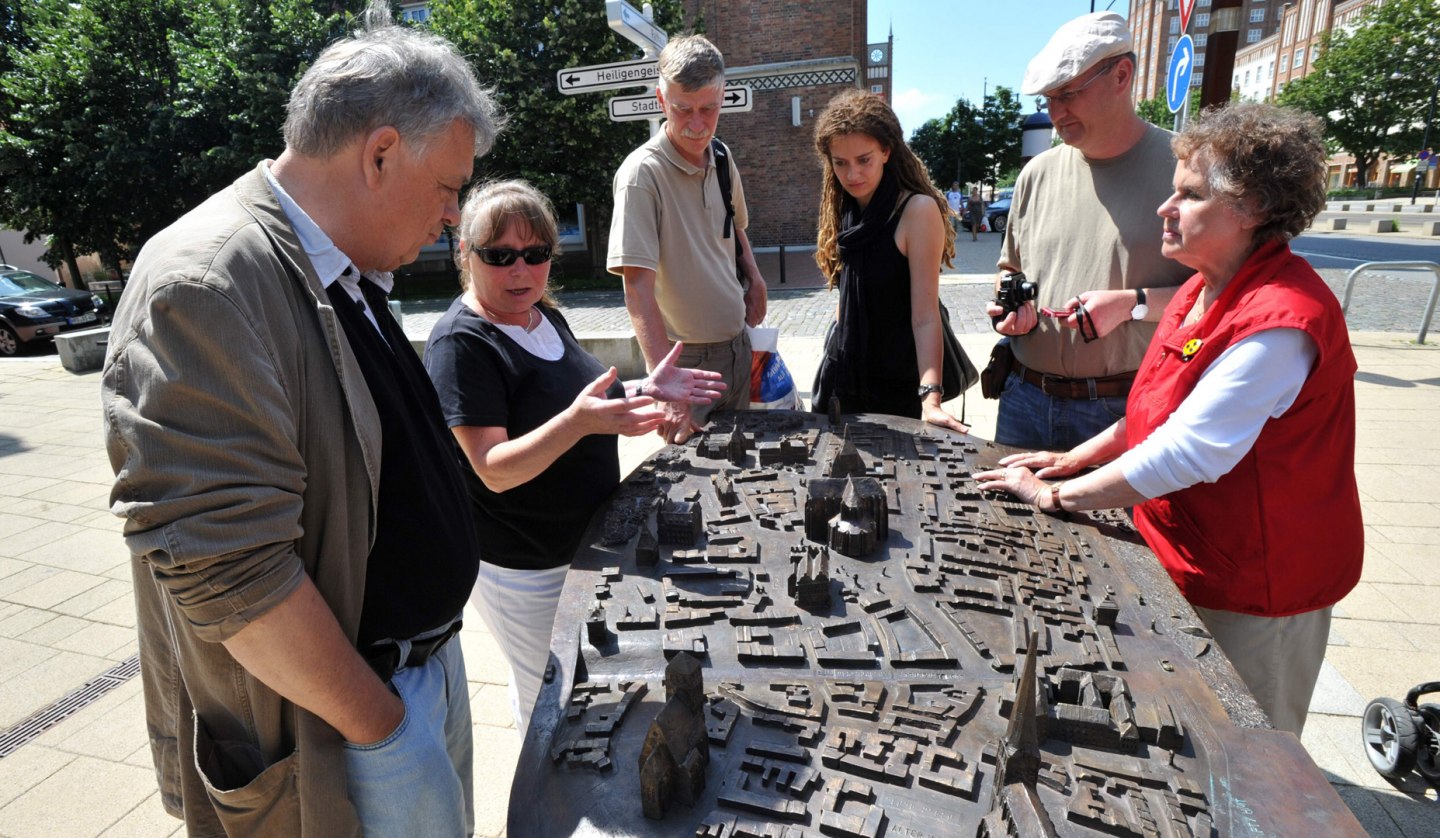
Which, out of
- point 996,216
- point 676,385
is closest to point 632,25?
point 676,385

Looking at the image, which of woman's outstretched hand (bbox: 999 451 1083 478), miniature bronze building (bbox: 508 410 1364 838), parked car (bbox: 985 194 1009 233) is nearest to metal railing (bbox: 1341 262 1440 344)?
woman's outstretched hand (bbox: 999 451 1083 478)

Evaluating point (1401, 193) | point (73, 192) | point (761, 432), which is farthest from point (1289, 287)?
point (1401, 193)

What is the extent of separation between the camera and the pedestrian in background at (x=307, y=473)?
1127 millimetres

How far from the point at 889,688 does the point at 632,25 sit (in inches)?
219

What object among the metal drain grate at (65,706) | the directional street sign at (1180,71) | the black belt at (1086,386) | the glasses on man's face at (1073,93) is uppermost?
the directional street sign at (1180,71)

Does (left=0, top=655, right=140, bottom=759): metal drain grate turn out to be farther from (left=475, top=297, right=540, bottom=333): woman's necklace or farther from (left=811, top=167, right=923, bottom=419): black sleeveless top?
(left=811, top=167, right=923, bottom=419): black sleeveless top

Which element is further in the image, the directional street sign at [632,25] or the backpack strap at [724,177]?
the directional street sign at [632,25]

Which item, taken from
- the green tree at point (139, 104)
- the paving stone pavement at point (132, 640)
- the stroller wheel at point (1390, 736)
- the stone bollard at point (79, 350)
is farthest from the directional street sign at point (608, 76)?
the green tree at point (139, 104)

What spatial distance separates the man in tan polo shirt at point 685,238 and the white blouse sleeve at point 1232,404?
1.63 metres

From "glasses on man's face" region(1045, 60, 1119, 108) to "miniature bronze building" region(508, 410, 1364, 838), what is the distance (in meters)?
1.41

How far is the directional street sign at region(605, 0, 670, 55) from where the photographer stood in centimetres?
555

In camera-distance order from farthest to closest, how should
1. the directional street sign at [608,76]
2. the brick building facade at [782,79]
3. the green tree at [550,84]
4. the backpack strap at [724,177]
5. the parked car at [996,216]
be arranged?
the parked car at [996,216] < the brick building facade at [782,79] < the green tree at [550,84] < the directional street sign at [608,76] < the backpack strap at [724,177]

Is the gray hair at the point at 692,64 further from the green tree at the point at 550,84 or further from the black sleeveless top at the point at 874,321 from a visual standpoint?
the green tree at the point at 550,84

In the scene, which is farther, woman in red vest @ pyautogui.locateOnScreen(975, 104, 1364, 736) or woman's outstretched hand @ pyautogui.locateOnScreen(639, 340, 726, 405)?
woman's outstretched hand @ pyautogui.locateOnScreen(639, 340, 726, 405)
